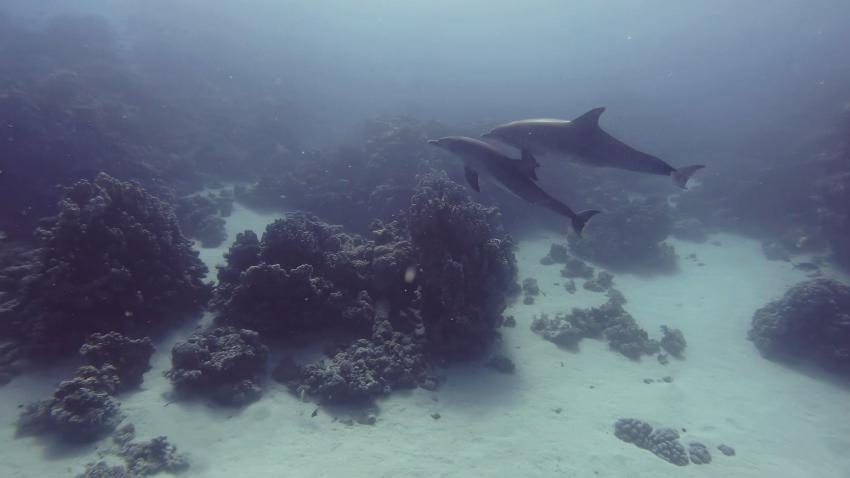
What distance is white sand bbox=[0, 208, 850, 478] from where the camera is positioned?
18.2 ft

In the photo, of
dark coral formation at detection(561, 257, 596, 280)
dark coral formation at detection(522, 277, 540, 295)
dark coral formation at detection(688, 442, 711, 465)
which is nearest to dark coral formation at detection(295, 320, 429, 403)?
dark coral formation at detection(688, 442, 711, 465)

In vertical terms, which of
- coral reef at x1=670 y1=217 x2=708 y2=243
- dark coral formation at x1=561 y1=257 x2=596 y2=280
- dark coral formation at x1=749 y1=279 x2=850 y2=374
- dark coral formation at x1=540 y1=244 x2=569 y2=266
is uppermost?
coral reef at x1=670 y1=217 x2=708 y2=243

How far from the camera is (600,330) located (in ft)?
35.8

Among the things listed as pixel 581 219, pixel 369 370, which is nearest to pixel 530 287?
pixel 581 219

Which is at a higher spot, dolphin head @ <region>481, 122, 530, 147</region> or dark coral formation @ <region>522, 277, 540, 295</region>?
dolphin head @ <region>481, 122, 530, 147</region>

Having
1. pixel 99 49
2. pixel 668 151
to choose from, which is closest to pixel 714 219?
pixel 668 151

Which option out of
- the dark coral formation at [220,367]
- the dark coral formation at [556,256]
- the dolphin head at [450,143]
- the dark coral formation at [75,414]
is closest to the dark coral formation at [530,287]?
the dark coral formation at [556,256]

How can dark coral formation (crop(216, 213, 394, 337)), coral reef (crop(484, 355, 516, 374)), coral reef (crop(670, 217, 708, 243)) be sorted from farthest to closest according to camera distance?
1. coral reef (crop(670, 217, 708, 243))
2. coral reef (crop(484, 355, 516, 374))
3. dark coral formation (crop(216, 213, 394, 337))

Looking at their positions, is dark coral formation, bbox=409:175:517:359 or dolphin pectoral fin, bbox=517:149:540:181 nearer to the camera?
dolphin pectoral fin, bbox=517:149:540:181

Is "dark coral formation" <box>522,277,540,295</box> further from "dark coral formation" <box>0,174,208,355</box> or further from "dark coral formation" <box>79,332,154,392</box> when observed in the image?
"dark coral formation" <box>79,332,154,392</box>

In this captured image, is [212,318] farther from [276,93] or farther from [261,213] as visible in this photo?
[276,93]

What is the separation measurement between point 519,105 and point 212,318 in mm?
45142

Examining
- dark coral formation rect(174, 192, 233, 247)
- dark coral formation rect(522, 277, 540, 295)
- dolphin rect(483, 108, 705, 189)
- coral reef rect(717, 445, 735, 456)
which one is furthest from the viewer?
dark coral formation rect(174, 192, 233, 247)

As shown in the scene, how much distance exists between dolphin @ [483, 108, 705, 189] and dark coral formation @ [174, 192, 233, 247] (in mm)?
11689
